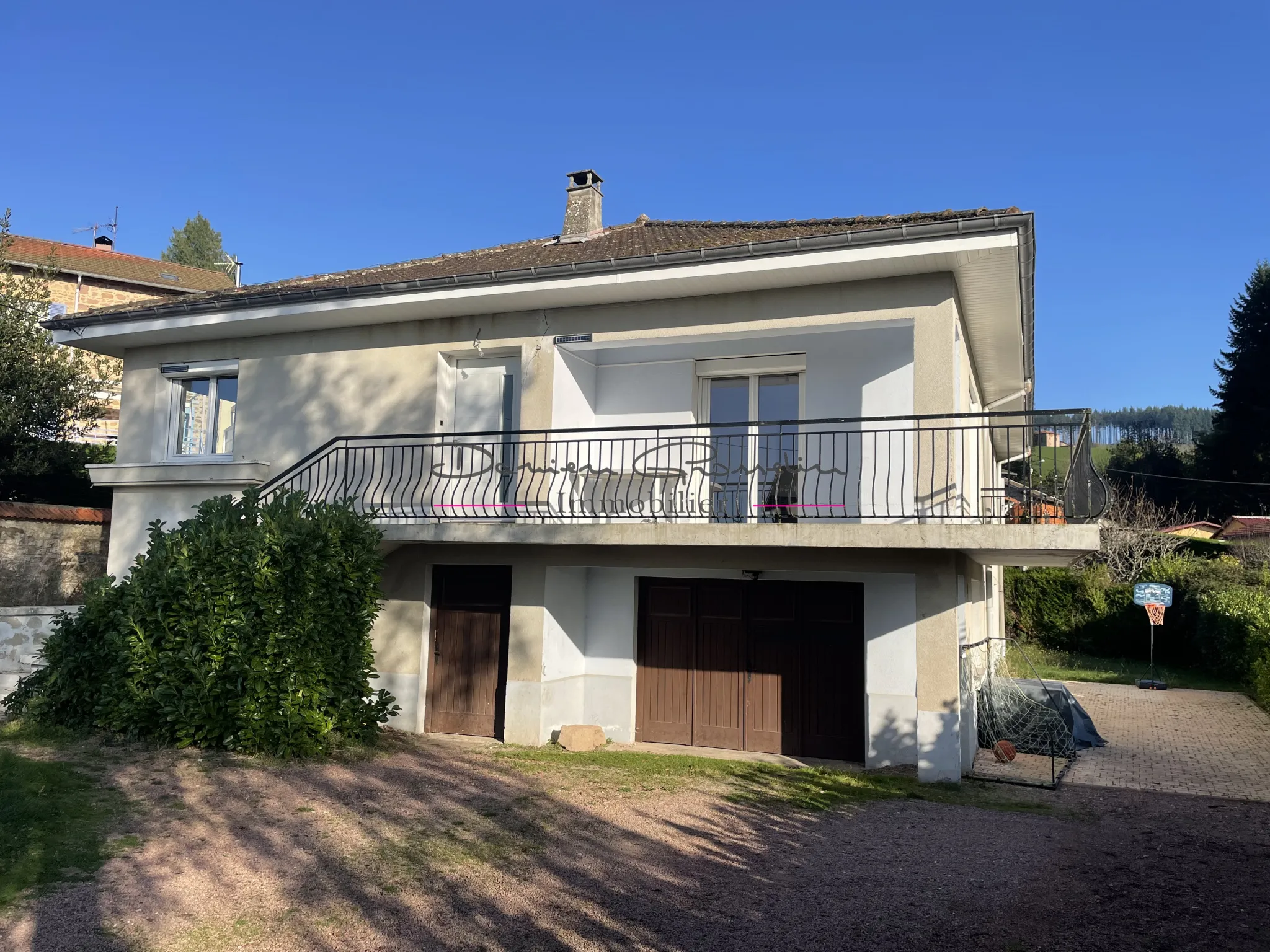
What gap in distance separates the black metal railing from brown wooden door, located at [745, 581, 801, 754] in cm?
101

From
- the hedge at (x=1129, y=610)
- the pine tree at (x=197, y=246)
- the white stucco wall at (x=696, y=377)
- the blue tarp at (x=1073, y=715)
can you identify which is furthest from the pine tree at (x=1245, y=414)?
the pine tree at (x=197, y=246)

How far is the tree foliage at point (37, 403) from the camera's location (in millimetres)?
16938

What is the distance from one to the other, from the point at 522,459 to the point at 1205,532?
33.9 meters

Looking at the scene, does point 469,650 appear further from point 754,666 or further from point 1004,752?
point 1004,752

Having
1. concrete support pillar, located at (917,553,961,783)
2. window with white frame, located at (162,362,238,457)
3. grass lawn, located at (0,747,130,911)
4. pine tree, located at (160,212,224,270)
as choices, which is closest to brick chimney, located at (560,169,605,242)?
window with white frame, located at (162,362,238,457)

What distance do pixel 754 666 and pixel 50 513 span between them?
11.1 metres

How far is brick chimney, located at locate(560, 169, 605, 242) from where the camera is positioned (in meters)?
14.6

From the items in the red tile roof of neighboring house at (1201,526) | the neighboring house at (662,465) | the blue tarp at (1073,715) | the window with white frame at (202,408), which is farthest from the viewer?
the red tile roof of neighboring house at (1201,526)

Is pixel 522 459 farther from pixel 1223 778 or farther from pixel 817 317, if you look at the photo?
pixel 1223 778

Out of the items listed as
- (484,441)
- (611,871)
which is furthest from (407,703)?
(611,871)

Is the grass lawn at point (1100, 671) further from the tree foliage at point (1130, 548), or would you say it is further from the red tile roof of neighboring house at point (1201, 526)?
the red tile roof of neighboring house at point (1201, 526)

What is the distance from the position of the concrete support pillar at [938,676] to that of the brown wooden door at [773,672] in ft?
5.53

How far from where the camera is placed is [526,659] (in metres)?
11.0

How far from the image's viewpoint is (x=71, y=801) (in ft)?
23.3
